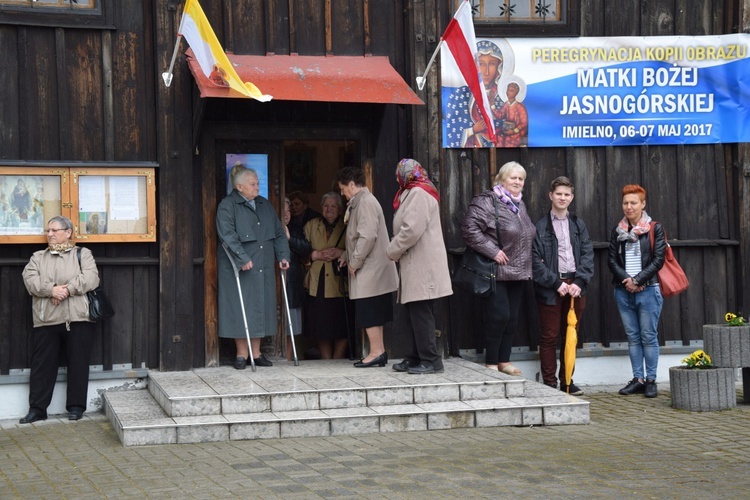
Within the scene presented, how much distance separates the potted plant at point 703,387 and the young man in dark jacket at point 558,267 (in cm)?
118

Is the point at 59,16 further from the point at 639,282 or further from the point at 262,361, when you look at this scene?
the point at 639,282

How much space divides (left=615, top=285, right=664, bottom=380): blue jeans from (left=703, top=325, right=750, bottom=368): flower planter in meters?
0.74

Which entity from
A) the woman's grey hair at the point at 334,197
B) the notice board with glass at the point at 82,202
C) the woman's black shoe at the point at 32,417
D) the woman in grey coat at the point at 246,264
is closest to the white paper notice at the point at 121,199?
the notice board with glass at the point at 82,202

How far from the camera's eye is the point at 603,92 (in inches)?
457

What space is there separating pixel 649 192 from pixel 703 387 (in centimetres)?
251

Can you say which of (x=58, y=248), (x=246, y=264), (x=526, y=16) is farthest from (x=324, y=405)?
(x=526, y=16)

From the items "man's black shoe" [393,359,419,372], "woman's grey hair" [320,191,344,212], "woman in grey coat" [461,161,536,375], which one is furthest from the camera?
"woman's grey hair" [320,191,344,212]

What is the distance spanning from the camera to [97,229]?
10.4 m

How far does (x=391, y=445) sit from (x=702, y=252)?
191 inches

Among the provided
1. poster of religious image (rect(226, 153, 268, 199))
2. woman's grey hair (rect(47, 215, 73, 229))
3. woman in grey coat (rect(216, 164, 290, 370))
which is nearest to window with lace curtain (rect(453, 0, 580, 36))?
poster of religious image (rect(226, 153, 268, 199))

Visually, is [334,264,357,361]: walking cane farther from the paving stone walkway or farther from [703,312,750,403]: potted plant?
[703,312,750,403]: potted plant

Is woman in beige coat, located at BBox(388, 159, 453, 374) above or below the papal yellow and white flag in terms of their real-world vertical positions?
below

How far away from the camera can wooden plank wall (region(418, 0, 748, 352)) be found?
1138 centimetres

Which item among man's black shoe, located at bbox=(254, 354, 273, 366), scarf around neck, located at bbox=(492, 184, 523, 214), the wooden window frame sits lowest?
man's black shoe, located at bbox=(254, 354, 273, 366)
